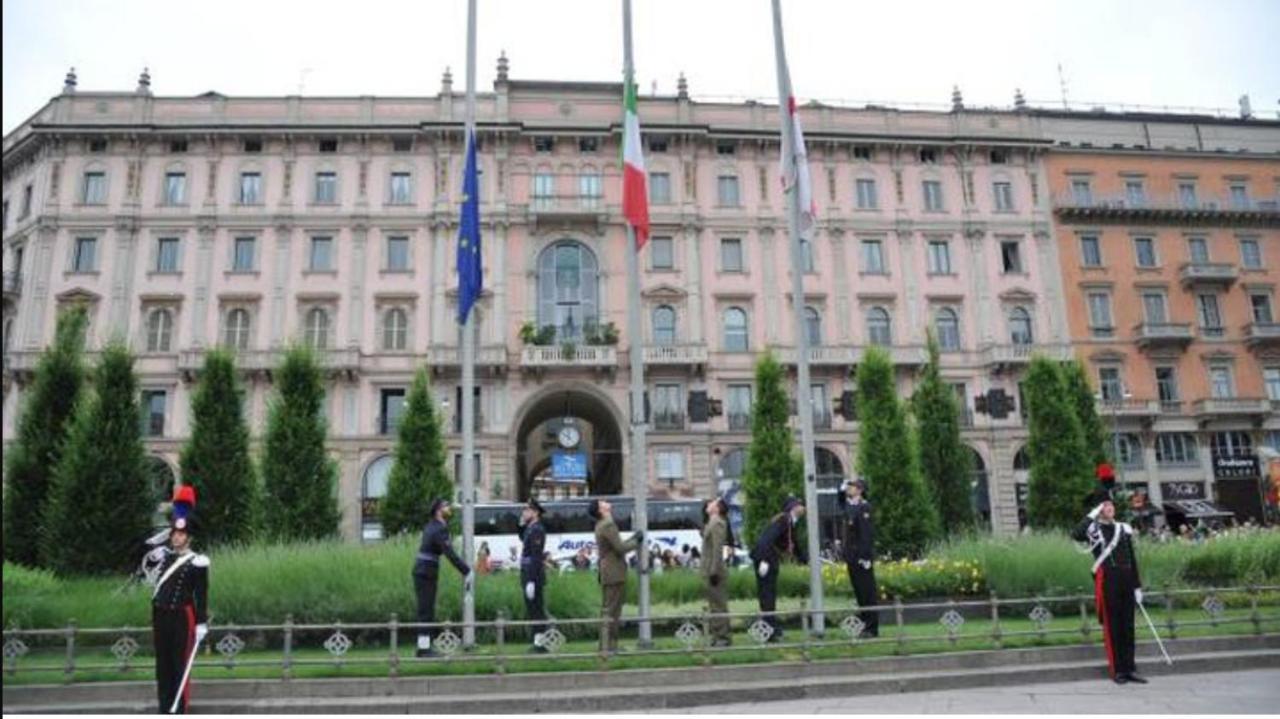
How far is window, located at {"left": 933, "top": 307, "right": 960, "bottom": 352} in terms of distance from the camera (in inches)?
1623

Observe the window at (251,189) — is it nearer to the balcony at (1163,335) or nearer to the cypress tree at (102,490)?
the cypress tree at (102,490)

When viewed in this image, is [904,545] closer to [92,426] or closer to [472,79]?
[472,79]

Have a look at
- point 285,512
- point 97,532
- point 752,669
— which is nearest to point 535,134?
point 285,512

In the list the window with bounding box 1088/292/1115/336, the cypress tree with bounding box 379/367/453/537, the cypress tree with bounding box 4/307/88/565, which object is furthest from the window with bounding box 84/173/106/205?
the window with bounding box 1088/292/1115/336

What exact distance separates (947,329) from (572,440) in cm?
1855

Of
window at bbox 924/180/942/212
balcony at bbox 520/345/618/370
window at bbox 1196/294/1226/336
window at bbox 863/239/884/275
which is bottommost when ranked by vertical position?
balcony at bbox 520/345/618/370

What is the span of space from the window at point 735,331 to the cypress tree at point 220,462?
72.7ft

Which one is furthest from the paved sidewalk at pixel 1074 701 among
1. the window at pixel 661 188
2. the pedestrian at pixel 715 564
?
the window at pixel 661 188

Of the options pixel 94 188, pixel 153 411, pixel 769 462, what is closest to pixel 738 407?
pixel 769 462

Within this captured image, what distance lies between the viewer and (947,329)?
1633 inches

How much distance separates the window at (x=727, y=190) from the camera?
42.0 metres

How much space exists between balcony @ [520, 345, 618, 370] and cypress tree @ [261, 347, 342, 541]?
1374cm

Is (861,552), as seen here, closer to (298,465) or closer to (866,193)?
(298,465)

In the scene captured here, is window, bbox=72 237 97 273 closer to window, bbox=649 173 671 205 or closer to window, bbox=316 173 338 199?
window, bbox=316 173 338 199
